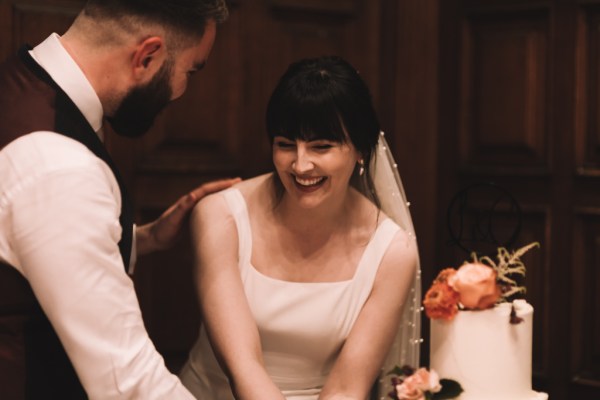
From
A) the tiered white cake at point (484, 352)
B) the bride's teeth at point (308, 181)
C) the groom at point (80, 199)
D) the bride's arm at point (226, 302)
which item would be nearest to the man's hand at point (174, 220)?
the bride's arm at point (226, 302)

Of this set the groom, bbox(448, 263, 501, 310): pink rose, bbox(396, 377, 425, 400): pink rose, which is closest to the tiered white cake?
bbox(448, 263, 501, 310): pink rose

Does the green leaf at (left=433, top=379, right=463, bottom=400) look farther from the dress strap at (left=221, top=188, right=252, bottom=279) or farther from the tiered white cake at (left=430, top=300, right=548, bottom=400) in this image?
the dress strap at (left=221, top=188, right=252, bottom=279)

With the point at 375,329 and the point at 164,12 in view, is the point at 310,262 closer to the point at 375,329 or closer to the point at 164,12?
the point at 375,329

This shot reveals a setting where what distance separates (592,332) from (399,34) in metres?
1.36

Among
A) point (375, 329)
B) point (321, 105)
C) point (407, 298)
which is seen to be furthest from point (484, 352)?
point (321, 105)

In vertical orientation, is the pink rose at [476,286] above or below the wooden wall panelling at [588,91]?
below

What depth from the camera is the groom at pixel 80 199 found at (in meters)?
1.52

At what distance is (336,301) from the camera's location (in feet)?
7.70

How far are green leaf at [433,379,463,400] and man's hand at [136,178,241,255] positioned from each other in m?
0.84

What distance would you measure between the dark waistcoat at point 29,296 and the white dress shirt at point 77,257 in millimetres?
43

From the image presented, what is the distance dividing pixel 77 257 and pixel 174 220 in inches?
35.6

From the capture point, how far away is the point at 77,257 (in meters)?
1.52

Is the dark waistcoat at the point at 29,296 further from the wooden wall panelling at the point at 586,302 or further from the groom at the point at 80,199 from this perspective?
the wooden wall panelling at the point at 586,302

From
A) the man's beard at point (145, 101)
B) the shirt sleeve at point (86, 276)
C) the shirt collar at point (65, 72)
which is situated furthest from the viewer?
the man's beard at point (145, 101)
